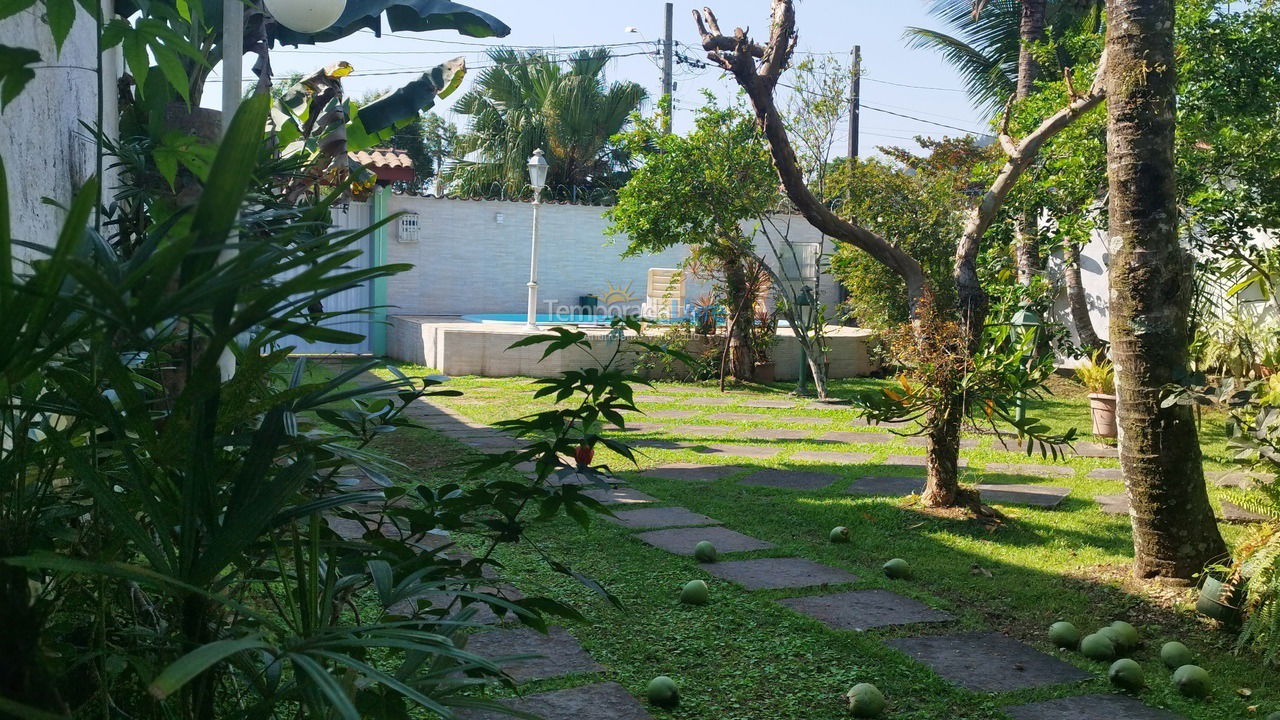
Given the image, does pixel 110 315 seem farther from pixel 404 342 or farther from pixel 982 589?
pixel 404 342

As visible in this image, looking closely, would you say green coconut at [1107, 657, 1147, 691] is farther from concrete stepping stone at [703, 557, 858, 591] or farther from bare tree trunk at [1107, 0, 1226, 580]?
concrete stepping stone at [703, 557, 858, 591]

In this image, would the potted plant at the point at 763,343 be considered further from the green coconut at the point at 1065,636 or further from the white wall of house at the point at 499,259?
the green coconut at the point at 1065,636

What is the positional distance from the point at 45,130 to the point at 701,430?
601 cm

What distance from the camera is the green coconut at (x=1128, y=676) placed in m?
2.84

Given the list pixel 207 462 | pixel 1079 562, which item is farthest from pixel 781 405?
pixel 207 462

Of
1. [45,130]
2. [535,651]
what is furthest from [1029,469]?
[45,130]

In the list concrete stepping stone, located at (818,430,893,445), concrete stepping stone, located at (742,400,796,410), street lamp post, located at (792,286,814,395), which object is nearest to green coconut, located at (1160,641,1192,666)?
concrete stepping stone, located at (818,430,893,445)

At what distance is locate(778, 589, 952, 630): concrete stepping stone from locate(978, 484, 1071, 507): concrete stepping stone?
2.14 meters

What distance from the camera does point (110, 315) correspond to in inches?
33.2

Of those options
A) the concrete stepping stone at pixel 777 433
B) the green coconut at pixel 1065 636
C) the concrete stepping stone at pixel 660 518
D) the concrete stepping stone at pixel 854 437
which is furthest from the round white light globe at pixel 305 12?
the concrete stepping stone at pixel 854 437

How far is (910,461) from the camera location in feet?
23.0

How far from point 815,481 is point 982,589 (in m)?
2.29

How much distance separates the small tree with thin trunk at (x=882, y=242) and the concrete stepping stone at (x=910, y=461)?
1.56 metres

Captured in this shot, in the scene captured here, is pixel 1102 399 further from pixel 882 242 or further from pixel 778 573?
pixel 778 573
